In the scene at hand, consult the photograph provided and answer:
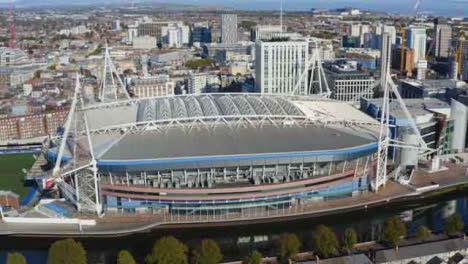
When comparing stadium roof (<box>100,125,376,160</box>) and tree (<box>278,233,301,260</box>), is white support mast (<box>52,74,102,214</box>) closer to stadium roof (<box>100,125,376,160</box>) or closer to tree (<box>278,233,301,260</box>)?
stadium roof (<box>100,125,376,160</box>)

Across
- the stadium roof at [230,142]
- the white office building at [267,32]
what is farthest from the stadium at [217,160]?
the white office building at [267,32]

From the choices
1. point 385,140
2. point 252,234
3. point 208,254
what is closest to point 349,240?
point 252,234

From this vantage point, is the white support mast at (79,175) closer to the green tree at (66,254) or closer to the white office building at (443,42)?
the green tree at (66,254)

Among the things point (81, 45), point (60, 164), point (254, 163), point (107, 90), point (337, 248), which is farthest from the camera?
point (81, 45)

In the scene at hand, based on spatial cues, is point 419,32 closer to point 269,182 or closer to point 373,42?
point 373,42

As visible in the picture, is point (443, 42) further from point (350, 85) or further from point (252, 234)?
point (252, 234)

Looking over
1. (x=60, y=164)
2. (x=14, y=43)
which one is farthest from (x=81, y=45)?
(x=60, y=164)
